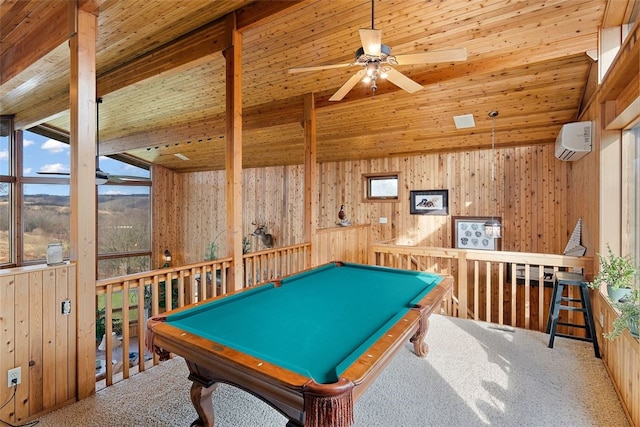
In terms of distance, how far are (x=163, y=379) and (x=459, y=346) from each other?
2.72 meters

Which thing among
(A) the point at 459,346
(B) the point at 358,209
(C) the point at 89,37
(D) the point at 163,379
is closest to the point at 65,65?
(C) the point at 89,37

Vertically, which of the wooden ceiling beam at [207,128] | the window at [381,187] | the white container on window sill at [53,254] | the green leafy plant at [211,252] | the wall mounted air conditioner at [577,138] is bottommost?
the green leafy plant at [211,252]

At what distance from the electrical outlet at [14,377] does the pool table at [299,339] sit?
105cm

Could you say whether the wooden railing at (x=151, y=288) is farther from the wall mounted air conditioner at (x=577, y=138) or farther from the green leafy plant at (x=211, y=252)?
the green leafy plant at (x=211, y=252)

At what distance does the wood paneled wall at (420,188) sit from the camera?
494 cm

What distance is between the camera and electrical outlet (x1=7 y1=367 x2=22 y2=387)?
1.88m

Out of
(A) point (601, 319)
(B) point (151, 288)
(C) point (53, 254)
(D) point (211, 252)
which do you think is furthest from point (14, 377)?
(D) point (211, 252)

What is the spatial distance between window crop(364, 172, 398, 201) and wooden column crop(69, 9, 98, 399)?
524cm

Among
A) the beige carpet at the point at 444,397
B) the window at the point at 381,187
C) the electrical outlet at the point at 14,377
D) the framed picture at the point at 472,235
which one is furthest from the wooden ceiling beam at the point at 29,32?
the framed picture at the point at 472,235

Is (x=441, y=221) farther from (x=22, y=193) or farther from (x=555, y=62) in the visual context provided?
(x=22, y=193)

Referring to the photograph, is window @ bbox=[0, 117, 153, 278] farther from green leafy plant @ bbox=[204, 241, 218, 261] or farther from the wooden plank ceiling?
green leafy plant @ bbox=[204, 241, 218, 261]

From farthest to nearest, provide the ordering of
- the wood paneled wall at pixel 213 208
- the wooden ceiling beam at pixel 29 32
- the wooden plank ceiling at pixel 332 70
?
the wood paneled wall at pixel 213 208
the wooden plank ceiling at pixel 332 70
the wooden ceiling beam at pixel 29 32

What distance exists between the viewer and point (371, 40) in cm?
204

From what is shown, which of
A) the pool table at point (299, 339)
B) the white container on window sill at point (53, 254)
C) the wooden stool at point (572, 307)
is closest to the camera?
the pool table at point (299, 339)
